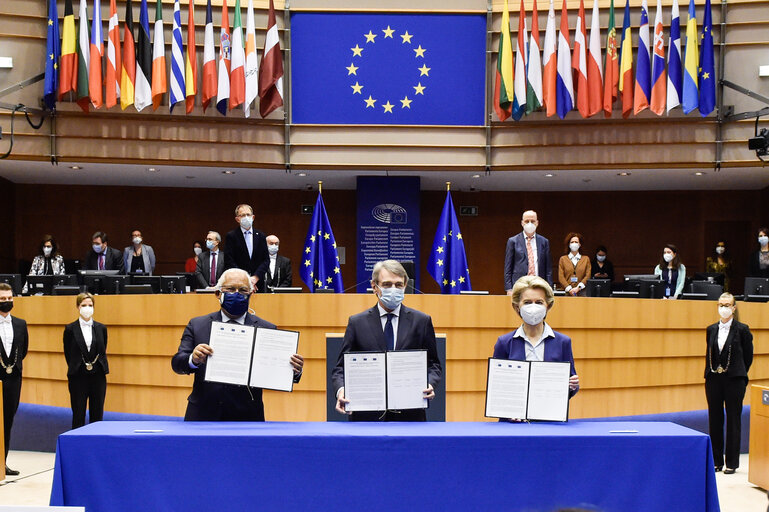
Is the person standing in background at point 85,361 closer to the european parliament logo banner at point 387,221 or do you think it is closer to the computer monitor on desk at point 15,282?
the computer monitor on desk at point 15,282

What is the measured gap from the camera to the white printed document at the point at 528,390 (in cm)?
404

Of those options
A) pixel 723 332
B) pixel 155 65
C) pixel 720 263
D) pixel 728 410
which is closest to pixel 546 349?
pixel 723 332

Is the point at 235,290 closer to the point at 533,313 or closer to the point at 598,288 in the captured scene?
the point at 533,313

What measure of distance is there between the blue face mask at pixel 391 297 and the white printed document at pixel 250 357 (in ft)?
1.83

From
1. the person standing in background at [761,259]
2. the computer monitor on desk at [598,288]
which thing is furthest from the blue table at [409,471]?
the person standing in background at [761,259]

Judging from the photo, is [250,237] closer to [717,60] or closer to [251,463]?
[251,463]

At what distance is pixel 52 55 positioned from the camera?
481 inches

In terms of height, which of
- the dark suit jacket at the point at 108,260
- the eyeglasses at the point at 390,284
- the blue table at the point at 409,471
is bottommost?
the blue table at the point at 409,471

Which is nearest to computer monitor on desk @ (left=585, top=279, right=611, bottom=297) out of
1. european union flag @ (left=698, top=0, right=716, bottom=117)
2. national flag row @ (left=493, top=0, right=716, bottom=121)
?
national flag row @ (left=493, top=0, right=716, bottom=121)

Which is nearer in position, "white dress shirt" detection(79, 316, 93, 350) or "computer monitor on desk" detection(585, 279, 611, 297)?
"white dress shirt" detection(79, 316, 93, 350)

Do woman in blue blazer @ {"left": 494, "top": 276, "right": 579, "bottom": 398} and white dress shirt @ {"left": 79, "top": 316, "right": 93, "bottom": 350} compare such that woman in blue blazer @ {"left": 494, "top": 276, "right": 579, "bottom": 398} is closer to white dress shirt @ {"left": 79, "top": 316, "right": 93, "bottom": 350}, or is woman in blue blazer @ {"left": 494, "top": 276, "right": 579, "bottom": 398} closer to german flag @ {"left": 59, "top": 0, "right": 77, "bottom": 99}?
white dress shirt @ {"left": 79, "top": 316, "right": 93, "bottom": 350}

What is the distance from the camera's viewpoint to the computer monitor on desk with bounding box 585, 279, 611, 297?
927cm

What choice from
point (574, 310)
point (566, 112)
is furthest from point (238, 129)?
point (574, 310)

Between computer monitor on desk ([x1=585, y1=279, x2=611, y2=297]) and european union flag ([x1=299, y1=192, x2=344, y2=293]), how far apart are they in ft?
10.1
